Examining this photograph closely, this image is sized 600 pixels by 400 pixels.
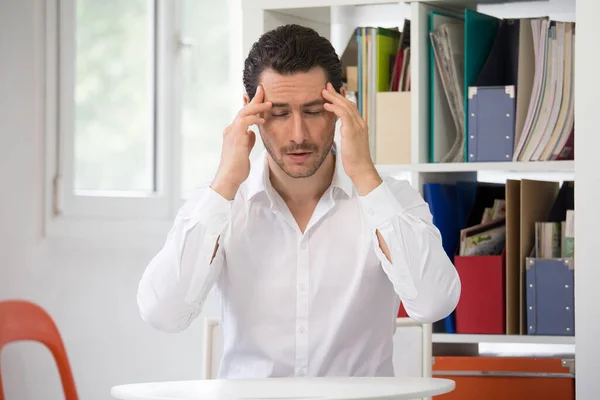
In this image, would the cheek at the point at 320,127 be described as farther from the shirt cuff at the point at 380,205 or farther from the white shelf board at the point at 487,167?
the white shelf board at the point at 487,167

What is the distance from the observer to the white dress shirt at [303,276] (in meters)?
1.91

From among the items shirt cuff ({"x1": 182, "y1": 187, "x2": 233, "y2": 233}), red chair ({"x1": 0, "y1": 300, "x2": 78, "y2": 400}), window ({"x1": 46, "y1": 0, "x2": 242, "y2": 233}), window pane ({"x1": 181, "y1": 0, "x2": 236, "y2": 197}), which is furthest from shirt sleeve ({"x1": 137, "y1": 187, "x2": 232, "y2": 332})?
window pane ({"x1": 181, "y1": 0, "x2": 236, "y2": 197})

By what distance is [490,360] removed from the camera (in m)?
2.50

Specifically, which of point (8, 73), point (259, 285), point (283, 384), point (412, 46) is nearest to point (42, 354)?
point (8, 73)

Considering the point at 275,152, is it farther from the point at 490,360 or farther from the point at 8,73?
the point at 8,73

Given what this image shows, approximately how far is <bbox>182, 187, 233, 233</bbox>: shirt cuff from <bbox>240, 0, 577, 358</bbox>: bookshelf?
731mm

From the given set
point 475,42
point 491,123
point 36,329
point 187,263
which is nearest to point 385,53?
point 475,42

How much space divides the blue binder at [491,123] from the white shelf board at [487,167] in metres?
0.04

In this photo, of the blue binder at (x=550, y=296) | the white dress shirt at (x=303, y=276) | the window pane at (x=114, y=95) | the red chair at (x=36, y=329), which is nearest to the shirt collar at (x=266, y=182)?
the white dress shirt at (x=303, y=276)

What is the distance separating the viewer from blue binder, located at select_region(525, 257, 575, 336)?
8.02 feet

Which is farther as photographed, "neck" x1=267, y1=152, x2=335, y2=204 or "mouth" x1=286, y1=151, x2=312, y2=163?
"neck" x1=267, y1=152, x2=335, y2=204

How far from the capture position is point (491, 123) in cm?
251

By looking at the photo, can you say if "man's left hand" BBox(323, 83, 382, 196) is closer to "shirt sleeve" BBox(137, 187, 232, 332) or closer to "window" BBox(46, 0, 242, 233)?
"shirt sleeve" BBox(137, 187, 232, 332)

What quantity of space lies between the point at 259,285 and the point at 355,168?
1.11 feet
